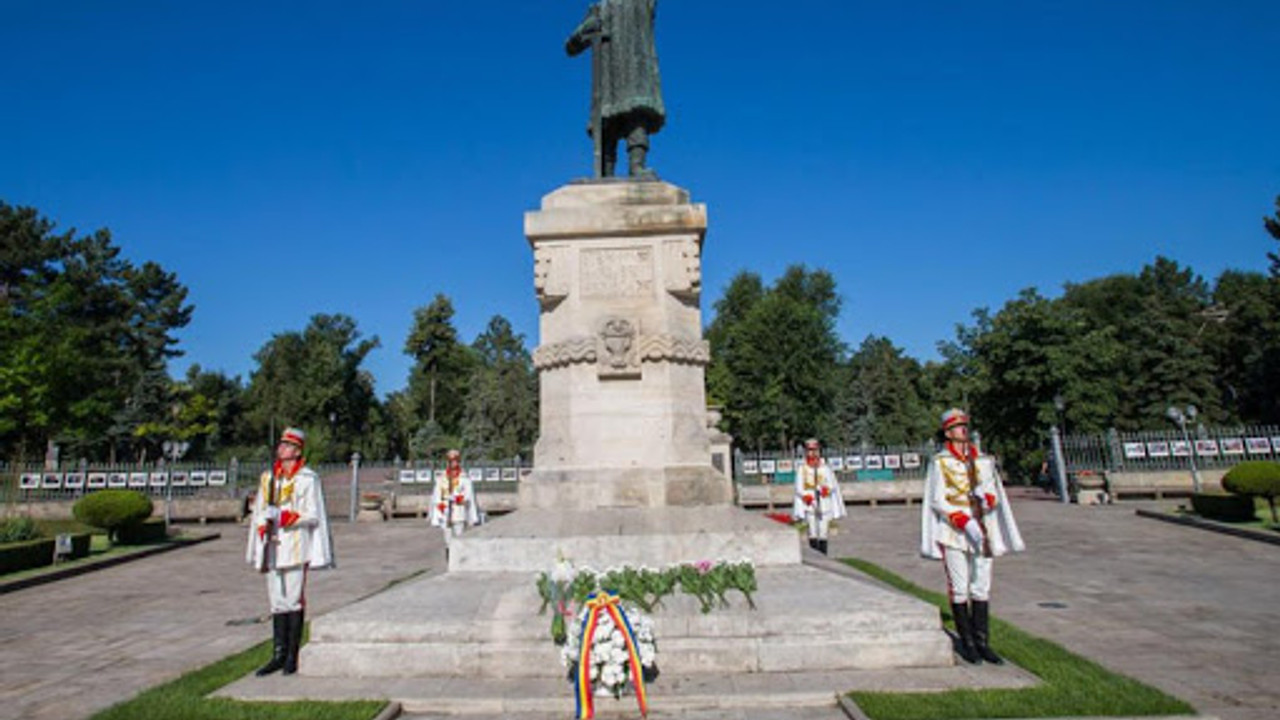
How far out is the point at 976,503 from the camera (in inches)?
232

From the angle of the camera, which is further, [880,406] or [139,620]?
[880,406]

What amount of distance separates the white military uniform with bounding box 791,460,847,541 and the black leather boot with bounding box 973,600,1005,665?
20.5ft

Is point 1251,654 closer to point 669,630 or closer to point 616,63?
point 669,630

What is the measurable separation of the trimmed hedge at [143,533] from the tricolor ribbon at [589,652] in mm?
20739

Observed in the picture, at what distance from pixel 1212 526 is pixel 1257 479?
155cm

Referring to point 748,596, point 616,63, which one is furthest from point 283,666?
point 616,63

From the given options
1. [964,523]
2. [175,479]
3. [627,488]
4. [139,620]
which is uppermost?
[175,479]

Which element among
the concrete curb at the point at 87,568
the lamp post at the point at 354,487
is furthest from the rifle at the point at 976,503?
the lamp post at the point at 354,487

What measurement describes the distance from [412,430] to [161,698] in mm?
75026

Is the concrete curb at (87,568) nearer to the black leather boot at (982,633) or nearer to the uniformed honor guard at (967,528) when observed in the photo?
the uniformed honor guard at (967,528)

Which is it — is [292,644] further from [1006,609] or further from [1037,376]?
[1037,376]

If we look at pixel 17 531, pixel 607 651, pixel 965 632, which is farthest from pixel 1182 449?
pixel 17 531

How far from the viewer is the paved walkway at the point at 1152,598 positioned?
18.6ft

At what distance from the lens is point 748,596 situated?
18.5ft
